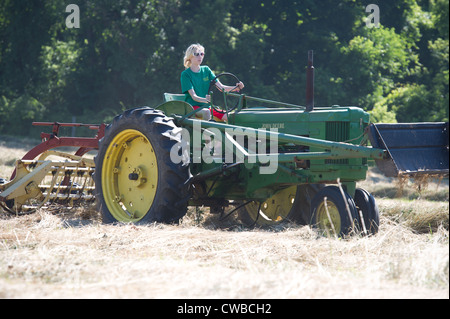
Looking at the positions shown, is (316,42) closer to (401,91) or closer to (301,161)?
(401,91)

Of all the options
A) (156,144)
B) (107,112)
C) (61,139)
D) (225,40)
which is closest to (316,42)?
(225,40)

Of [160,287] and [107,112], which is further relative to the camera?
[107,112]

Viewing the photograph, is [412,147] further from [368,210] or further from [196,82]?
[196,82]

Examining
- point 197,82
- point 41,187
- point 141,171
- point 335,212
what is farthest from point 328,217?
point 41,187

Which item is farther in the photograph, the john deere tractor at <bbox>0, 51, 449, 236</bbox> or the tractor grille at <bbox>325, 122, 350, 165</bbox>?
the tractor grille at <bbox>325, 122, 350, 165</bbox>

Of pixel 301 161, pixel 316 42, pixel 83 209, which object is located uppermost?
pixel 316 42

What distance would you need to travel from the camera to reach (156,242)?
5.14 m

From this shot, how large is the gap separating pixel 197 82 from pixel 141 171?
1279mm

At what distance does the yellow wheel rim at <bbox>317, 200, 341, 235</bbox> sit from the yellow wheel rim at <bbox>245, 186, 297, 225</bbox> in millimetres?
1211

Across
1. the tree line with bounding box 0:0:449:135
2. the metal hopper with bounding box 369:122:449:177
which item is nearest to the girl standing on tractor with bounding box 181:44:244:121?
the metal hopper with bounding box 369:122:449:177

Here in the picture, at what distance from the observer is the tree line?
22.4 m

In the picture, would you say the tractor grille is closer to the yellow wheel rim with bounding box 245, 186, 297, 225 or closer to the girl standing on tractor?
the yellow wheel rim with bounding box 245, 186, 297, 225

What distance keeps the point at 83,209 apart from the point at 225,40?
16041mm

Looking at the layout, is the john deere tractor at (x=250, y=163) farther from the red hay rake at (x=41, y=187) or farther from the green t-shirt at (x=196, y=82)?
the green t-shirt at (x=196, y=82)
